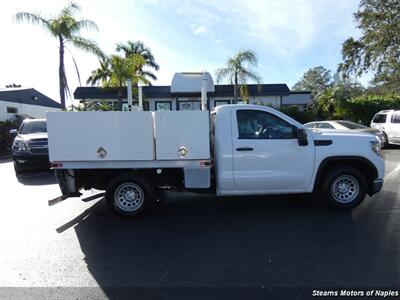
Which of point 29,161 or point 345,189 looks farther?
point 29,161

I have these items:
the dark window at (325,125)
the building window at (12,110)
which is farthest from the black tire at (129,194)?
the building window at (12,110)

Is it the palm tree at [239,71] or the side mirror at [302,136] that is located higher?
the palm tree at [239,71]

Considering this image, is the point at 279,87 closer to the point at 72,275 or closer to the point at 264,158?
the point at 264,158

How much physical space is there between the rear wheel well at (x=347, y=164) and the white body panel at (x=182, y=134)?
2097 millimetres

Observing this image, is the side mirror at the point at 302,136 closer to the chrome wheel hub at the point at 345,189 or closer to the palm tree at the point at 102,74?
the chrome wheel hub at the point at 345,189

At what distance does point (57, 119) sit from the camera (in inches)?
222

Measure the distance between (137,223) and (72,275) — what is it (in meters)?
1.90

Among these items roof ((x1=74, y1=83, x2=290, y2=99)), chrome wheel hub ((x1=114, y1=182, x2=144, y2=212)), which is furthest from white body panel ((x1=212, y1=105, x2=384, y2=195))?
roof ((x1=74, y1=83, x2=290, y2=99))

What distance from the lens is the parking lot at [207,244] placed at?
3.89 meters

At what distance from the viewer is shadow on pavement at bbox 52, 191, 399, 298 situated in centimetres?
385

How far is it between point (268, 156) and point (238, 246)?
186 centimetres

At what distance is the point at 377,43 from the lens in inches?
992

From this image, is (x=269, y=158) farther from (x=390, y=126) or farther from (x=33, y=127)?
(x=390, y=126)

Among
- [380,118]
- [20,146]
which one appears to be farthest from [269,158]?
[380,118]
